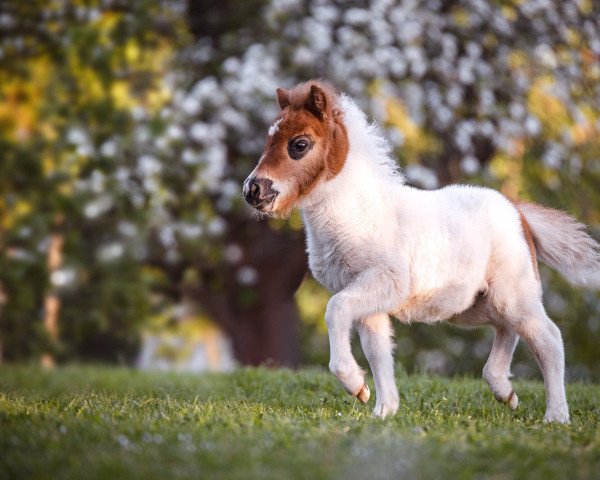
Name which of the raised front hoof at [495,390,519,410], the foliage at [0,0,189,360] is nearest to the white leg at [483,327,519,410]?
the raised front hoof at [495,390,519,410]

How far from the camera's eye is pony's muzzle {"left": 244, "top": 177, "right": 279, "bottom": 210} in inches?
216

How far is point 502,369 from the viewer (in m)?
6.16

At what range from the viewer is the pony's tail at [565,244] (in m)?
6.40

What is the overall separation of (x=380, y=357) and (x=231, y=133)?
803 cm

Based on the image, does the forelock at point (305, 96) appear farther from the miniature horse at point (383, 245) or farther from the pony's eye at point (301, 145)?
the pony's eye at point (301, 145)

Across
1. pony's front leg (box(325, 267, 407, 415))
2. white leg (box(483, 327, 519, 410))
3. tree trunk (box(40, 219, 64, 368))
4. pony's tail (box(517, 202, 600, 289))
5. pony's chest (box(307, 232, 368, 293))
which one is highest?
pony's tail (box(517, 202, 600, 289))

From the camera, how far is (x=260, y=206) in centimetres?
553

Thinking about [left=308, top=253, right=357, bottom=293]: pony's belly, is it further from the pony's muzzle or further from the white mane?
the white mane

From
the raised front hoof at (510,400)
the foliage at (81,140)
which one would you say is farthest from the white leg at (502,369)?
the foliage at (81,140)

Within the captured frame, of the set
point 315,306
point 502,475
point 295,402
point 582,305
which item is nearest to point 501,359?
point 295,402

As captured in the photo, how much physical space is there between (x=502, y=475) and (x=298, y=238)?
967 cm

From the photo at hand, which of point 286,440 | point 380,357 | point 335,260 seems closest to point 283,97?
point 335,260

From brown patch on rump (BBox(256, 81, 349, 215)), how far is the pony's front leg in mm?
668

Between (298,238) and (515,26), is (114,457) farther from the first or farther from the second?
(515,26)
